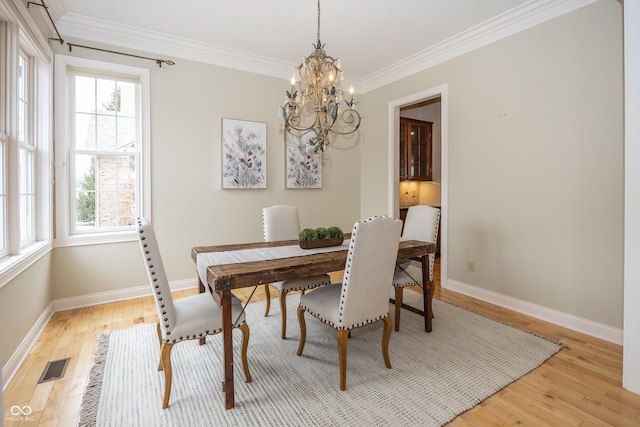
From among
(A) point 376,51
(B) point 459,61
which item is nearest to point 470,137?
(B) point 459,61

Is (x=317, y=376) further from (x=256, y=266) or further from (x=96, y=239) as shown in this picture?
(x=96, y=239)

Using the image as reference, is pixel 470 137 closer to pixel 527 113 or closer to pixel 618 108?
pixel 527 113

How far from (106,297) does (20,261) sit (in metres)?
1.28

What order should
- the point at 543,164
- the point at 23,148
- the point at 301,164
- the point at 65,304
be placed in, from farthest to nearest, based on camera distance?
the point at 301,164 → the point at 65,304 → the point at 543,164 → the point at 23,148

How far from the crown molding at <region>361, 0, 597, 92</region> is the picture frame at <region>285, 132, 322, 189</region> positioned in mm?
1409

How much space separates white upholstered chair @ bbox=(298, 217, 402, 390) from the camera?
1.81m

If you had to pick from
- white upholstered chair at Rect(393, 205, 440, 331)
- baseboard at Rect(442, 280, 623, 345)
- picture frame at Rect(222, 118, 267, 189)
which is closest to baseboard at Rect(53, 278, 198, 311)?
picture frame at Rect(222, 118, 267, 189)

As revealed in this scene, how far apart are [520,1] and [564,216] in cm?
192

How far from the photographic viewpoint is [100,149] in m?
3.30

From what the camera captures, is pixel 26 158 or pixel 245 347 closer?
pixel 245 347

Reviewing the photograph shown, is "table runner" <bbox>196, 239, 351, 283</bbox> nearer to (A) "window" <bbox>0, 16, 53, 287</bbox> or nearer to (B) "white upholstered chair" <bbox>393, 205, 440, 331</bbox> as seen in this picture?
(B) "white upholstered chair" <bbox>393, 205, 440, 331</bbox>

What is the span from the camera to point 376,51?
12.6 feet

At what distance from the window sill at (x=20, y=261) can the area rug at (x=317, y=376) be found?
2.53 ft
